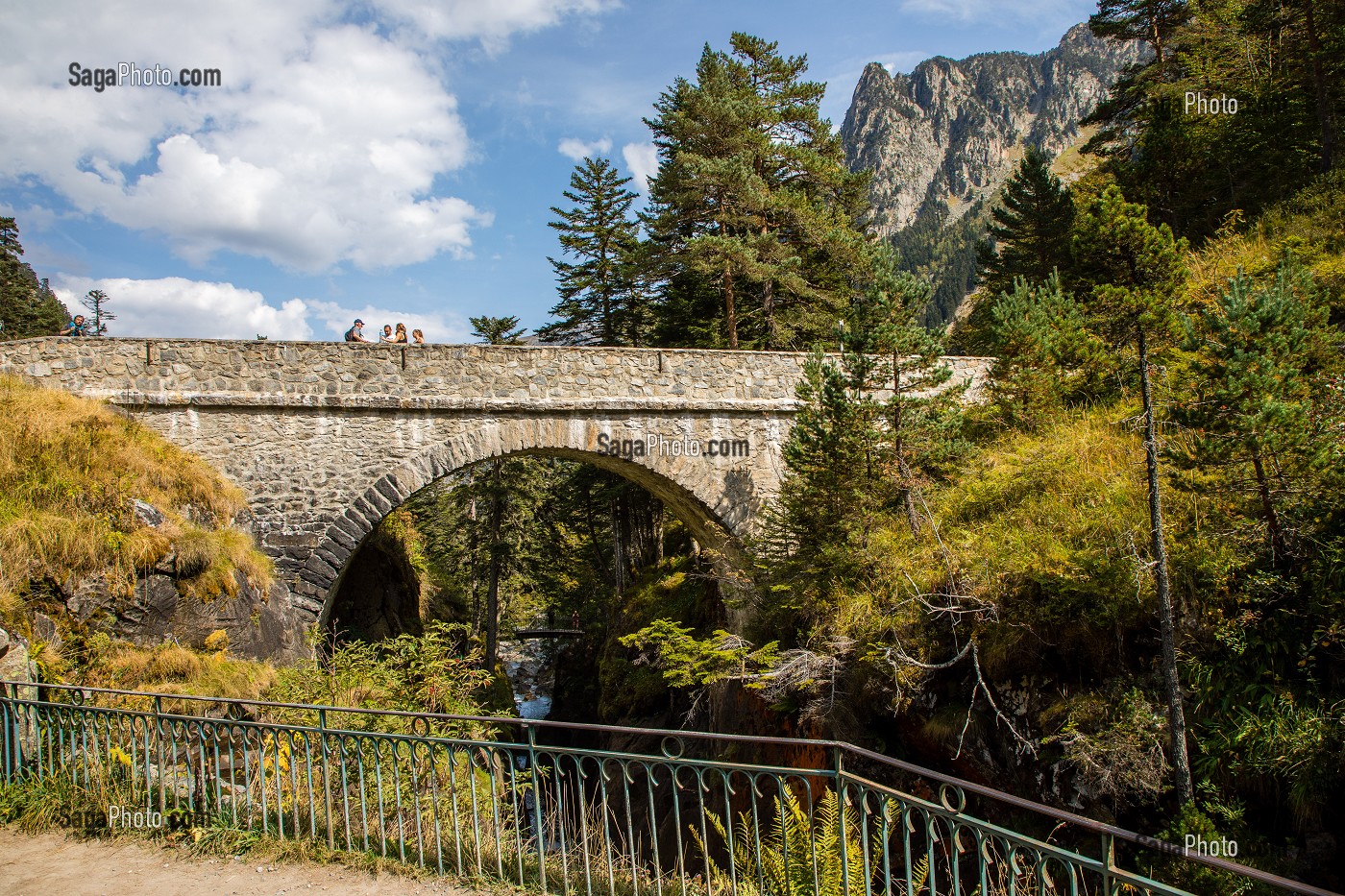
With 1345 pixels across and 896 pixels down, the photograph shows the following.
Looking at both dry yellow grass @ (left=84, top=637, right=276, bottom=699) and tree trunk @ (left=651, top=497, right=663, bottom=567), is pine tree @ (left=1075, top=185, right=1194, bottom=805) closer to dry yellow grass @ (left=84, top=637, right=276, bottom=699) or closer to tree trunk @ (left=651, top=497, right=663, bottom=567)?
dry yellow grass @ (left=84, top=637, right=276, bottom=699)

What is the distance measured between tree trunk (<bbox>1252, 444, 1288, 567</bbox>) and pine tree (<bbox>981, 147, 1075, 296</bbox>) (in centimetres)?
1391

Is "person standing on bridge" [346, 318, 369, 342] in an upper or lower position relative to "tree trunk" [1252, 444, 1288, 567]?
upper

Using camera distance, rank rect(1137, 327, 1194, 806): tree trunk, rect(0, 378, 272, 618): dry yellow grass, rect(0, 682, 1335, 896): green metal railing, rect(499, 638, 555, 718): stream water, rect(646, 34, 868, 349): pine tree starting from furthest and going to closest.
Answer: rect(499, 638, 555, 718): stream water
rect(646, 34, 868, 349): pine tree
rect(0, 378, 272, 618): dry yellow grass
rect(1137, 327, 1194, 806): tree trunk
rect(0, 682, 1335, 896): green metal railing

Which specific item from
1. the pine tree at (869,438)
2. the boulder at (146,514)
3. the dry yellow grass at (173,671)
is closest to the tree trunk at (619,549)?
the pine tree at (869,438)

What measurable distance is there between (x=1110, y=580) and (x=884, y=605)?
7.67 feet

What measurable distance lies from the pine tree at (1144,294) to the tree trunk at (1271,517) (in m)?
0.79

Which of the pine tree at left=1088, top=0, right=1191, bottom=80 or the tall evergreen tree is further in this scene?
the tall evergreen tree

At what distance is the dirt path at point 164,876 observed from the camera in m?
4.07

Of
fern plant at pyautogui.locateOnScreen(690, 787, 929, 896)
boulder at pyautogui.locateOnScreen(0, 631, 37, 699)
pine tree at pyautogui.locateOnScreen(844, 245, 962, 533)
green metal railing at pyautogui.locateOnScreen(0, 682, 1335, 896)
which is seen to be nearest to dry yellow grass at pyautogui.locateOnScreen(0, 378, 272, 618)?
boulder at pyautogui.locateOnScreen(0, 631, 37, 699)

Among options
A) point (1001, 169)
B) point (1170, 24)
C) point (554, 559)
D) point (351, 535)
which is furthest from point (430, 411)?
point (1001, 169)

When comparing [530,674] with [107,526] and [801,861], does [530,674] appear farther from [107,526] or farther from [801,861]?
[801,861]

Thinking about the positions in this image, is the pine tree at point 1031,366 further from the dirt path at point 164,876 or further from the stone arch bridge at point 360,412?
the dirt path at point 164,876

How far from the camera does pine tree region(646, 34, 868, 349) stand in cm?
1559

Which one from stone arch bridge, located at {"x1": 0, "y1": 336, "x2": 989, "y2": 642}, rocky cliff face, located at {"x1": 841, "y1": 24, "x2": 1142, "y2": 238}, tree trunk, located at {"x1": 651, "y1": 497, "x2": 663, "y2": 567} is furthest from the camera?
rocky cliff face, located at {"x1": 841, "y1": 24, "x2": 1142, "y2": 238}
